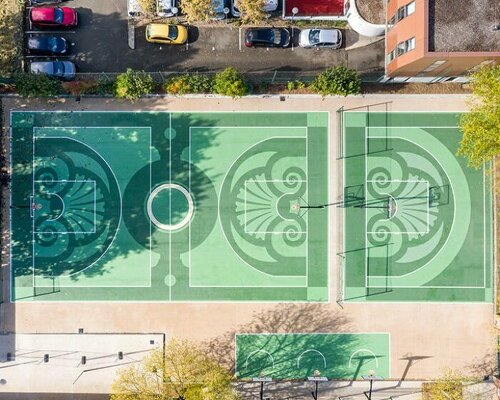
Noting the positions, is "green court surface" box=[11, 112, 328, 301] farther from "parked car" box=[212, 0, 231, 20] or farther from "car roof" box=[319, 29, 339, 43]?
"parked car" box=[212, 0, 231, 20]

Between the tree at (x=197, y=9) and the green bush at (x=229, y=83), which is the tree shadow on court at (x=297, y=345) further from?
the tree at (x=197, y=9)

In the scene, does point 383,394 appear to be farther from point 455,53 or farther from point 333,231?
point 455,53

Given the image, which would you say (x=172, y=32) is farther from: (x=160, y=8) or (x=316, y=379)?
(x=316, y=379)

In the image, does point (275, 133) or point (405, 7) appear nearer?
point (405, 7)

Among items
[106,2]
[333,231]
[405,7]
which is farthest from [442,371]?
[106,2]

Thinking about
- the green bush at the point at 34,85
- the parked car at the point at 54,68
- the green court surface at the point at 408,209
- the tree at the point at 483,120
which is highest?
the parked car at the point at 54,68

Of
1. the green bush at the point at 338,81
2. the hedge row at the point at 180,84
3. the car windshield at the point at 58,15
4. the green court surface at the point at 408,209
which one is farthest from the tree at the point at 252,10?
the car windshield at the point at 58,15

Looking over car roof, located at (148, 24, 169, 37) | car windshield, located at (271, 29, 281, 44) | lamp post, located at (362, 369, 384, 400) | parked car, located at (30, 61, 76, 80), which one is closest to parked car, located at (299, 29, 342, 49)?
car windshield, located at (271, 29, 281, 44)
